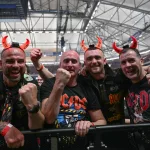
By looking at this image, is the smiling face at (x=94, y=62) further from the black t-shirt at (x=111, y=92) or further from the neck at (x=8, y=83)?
the neck at (x=8, y=83)

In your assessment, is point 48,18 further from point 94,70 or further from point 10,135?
point 10,135

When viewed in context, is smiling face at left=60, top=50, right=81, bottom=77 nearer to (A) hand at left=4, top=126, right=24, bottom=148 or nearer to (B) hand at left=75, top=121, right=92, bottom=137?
(B) hand at left=75, top=121, right=92, bottom=137

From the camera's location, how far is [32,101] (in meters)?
1.22

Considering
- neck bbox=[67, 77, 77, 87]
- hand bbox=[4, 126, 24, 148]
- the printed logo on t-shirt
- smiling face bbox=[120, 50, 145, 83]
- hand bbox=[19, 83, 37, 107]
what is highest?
smiling face bbox=[120, 50, 145, 83]

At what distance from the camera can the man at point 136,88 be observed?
1712 mm

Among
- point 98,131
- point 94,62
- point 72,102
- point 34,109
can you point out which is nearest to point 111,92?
point 94,62

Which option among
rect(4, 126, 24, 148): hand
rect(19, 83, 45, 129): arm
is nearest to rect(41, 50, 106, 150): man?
rect(19, 83, 45, 129): arm

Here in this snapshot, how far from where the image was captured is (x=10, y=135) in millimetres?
1244

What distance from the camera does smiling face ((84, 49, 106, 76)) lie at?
81.8 inches

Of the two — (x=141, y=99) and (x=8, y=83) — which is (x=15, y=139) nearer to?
(x=8, y=83)

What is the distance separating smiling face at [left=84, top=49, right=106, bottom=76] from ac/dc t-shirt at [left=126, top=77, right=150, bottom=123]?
16.6 inches

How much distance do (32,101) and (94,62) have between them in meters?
1.05

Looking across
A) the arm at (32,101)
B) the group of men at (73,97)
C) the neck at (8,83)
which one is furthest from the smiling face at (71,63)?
the arm at (32,101)

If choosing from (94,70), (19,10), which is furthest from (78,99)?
(19,10)
